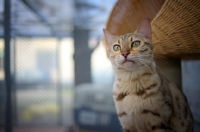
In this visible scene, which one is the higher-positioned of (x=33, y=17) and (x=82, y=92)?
(x=33, y=17)

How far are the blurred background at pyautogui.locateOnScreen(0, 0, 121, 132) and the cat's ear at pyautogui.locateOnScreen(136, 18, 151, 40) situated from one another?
1.21 feet

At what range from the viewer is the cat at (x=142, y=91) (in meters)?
0.57

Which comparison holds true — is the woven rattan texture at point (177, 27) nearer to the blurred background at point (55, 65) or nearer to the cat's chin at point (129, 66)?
the cat's chin at point (129, 66)

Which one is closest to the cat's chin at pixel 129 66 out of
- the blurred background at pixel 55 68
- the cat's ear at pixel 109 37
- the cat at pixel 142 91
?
the cat at pixel 142 91

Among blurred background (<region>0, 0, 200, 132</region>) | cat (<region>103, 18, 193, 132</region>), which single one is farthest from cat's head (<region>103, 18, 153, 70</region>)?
blurred background (<region>0, 0, 200, 132</region>)

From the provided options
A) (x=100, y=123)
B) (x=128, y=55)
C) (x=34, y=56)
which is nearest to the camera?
(x=128, y=55)

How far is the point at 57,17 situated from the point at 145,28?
0.60 m

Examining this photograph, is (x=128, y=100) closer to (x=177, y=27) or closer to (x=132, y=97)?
(x=132, y=97)

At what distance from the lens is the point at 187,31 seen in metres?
0.59

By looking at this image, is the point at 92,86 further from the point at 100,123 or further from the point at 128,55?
the point at 128,55

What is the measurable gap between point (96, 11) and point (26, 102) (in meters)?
0.59

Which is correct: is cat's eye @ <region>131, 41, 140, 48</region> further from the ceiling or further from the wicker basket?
the ceiling

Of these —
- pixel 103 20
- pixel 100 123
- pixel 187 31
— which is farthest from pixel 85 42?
pixel 187 31

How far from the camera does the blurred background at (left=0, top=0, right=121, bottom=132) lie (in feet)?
3.16
